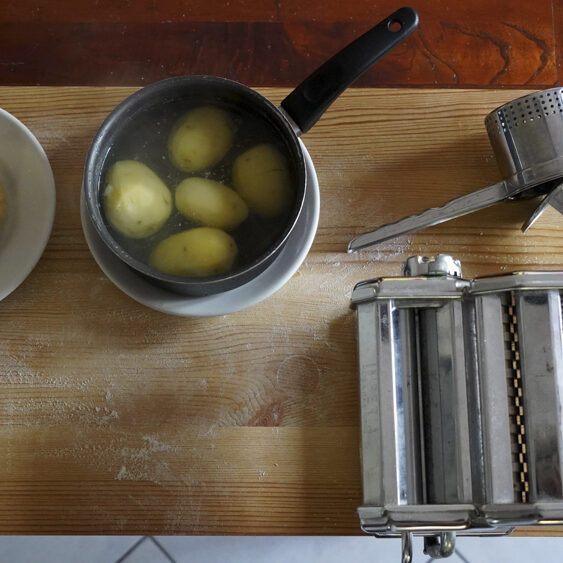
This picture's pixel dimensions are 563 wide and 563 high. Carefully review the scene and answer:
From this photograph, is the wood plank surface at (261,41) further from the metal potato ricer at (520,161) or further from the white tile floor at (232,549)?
the white tile floor at (232,549)

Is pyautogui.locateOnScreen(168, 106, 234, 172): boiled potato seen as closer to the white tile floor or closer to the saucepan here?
the saucepan

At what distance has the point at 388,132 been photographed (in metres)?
0.68

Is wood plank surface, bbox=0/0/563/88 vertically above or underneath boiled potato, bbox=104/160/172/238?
above

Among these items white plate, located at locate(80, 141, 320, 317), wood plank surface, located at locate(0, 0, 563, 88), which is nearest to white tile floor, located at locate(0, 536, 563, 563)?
white plate, located at locate(80, 141, 320, 317)

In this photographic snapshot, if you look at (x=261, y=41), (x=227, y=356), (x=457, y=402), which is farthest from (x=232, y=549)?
(x=261, y=41)

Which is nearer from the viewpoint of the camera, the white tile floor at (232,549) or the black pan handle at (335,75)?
the black pan handle at (335,75)

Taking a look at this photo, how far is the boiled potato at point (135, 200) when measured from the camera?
564 mm

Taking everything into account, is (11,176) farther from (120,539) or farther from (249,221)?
(120,539)

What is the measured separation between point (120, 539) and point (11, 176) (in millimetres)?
586

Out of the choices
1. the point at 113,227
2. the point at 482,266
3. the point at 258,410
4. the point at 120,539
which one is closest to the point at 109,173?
the point at 113,227

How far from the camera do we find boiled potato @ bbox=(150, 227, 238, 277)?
1.86ft

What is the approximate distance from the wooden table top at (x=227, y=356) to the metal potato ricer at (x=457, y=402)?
93mm

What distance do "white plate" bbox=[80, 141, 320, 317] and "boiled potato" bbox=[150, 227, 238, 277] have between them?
0.03 metres

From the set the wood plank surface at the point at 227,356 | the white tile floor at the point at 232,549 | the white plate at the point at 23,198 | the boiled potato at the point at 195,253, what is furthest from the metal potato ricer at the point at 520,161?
the white tile floor at the point at 232,549
